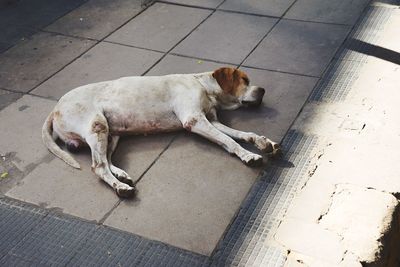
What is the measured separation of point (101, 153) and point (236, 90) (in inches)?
52.3

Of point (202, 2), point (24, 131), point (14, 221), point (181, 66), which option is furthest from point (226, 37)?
point (14, 221)

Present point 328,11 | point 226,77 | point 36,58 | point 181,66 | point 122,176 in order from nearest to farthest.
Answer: point 122,176, point 226,77, point 181,66, point 36,58, point 328,11

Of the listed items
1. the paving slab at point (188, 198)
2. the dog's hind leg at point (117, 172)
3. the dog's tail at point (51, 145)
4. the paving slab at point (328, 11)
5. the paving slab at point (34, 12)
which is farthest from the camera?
the paving slab at point (34, 12)

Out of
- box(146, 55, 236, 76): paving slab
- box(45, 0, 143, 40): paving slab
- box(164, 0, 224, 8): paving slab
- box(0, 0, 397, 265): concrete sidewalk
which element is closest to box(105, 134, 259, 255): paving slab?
box(0, 0, 397, 265): concrete sidewalk

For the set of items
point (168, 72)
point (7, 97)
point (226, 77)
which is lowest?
point (168, 72)

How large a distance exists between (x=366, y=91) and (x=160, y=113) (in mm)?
1977

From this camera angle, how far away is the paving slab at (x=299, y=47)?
5582 mm

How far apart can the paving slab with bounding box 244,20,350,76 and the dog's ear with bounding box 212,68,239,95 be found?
0.92 m

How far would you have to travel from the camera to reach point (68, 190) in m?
4.18

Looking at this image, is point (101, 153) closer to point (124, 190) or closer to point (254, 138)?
point (124, 190)

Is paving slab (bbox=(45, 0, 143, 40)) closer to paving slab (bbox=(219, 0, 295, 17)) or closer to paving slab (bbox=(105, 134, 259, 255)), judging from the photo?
paving slab (bbox=(219, 0, 295, 17))

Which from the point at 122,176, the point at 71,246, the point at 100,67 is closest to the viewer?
the point at 71,246

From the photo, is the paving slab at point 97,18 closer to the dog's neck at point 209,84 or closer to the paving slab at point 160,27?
the paving slab at point 160,27

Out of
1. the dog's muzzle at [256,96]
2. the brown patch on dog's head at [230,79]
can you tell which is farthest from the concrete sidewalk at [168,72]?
the brown patch on dog's head at [230,79]
